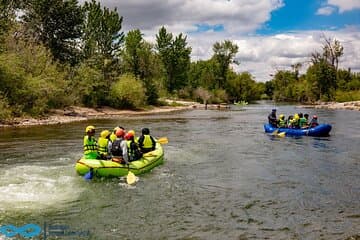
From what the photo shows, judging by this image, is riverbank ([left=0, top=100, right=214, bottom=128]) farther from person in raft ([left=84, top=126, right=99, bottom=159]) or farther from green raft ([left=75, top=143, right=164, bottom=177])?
green raft ([left=75, top=143, right=164, bottom=177])

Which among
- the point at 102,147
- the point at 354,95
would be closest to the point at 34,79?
the point at 102,147

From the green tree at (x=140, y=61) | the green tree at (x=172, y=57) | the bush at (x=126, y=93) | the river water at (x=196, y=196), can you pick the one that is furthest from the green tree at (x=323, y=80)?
the river water at (x=196, y=196)

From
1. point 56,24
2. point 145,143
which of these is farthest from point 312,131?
point 56,24

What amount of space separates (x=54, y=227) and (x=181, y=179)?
17.2ft

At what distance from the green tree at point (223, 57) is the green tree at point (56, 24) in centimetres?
3919

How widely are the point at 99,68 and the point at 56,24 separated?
22.4 feet

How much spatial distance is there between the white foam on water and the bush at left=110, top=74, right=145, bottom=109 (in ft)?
112

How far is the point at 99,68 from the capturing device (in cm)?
4950

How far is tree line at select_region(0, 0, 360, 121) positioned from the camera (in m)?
33.1

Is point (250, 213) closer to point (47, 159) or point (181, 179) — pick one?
point (181, 179)

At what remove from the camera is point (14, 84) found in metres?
30.5

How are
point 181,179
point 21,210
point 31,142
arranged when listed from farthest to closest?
point 31,142 → point 181,179 → point 21,210

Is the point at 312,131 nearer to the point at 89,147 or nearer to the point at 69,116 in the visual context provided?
the point at 89,147

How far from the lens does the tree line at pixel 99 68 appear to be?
33.1 meters
